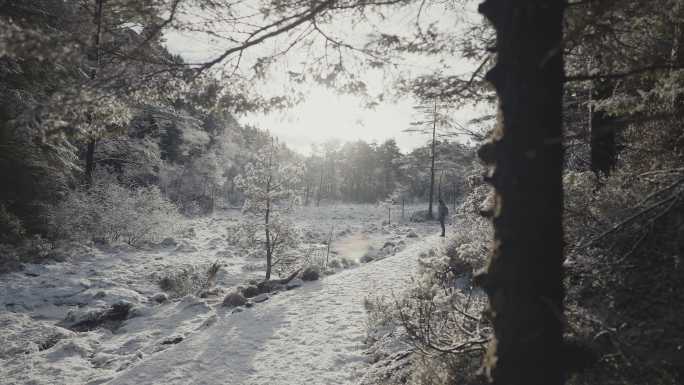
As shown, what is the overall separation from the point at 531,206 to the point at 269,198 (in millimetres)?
12985

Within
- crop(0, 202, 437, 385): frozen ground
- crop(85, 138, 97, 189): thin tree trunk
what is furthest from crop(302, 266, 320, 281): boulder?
crop(85, 138, 97, 189): thin tree trunk

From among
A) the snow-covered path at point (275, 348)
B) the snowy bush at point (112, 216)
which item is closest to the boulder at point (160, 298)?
the snow-covered path at point (275, 348)

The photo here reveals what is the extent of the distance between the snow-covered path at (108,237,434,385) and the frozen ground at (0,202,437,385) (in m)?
0.02

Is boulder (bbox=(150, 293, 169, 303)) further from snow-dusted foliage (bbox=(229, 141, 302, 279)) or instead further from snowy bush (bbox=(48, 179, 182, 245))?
snowy bush (bbox=(48, 179, 182, 245))

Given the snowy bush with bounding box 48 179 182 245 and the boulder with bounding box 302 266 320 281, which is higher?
the snowy bush with bounding box 48 179 182 245

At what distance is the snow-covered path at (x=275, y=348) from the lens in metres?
5.25

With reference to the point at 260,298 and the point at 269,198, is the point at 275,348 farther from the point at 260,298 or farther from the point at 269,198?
the point at 269,198

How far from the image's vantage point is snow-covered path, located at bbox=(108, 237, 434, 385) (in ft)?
17.2

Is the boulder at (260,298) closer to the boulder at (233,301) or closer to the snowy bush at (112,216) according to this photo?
the boulder at (233,301)

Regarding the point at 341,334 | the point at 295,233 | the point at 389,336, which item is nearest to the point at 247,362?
the point at 341,334

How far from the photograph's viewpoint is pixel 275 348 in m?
6.31

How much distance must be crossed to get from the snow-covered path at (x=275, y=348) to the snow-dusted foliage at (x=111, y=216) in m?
9.61

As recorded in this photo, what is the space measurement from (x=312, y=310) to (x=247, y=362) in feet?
9.00

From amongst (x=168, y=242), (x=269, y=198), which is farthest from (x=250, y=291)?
(x=168, y=242)
